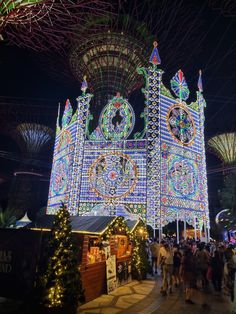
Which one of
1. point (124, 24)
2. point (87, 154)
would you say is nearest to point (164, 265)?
point (87, 154)

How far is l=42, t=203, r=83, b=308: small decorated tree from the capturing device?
698cm

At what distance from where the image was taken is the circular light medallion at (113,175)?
1866cm

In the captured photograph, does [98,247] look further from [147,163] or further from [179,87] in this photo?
[179,87]

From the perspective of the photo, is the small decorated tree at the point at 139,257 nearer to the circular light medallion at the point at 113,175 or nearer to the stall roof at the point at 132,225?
the stall roof at the point at 132,225

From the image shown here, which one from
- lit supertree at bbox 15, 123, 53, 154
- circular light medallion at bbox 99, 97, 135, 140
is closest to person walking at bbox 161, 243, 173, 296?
circular light medallion at bbox 99, 97, 135, 140

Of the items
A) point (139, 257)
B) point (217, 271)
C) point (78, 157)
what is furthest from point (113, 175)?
point (217, 271)

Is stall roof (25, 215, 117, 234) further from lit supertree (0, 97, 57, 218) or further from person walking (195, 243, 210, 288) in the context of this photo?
lit supertree (0, 97, 57, 218)

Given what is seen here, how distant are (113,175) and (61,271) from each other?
466 inches

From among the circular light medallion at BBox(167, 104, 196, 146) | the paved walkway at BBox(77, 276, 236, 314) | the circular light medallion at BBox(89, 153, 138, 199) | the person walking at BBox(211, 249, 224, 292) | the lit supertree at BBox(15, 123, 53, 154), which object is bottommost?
the paved walkway at BBox(77, 276, 236, 314)

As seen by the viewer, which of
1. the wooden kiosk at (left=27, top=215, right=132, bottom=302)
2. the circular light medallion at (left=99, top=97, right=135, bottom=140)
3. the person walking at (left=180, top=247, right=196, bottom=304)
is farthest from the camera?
the circular light medallion at (left=99, top=97, right=135, bottom=140)

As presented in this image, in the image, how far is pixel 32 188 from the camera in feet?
150

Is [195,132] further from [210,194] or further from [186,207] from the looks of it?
[210,194]

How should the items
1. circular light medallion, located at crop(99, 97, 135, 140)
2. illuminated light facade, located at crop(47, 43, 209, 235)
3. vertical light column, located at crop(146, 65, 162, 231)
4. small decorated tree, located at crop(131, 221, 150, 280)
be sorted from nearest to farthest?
small decorated tree, located at crop(131, 221, 150, 280) → vertical light column, located at crop(146, 65, 162, 231) → illuminated light facade, located at crop(47, 43, 209, 235) → circular light medallion, located at crop(99, 97, 135, 140)

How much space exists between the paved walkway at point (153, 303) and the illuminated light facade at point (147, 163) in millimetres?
6546
